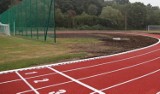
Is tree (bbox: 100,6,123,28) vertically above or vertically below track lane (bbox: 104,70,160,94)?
above

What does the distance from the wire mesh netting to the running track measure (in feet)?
33.2

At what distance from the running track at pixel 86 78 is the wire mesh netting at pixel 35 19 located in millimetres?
10109

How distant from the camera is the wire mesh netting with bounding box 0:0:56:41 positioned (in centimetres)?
2081

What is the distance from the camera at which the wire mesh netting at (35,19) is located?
20.8 meters

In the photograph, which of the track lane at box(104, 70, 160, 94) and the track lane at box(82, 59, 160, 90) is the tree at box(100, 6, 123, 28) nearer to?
the track lane at box(82, 59, 160, 90)

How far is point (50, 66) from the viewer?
34.1 feet

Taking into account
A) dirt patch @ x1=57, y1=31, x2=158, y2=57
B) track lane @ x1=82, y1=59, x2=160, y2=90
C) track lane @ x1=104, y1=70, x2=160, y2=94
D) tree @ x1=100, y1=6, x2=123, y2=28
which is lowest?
dirt patch @ x1=57, y1=31, x2=158, y2=57

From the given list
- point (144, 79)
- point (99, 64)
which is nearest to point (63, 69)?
point (99, 64)

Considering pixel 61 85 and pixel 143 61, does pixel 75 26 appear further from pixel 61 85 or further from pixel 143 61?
pixel 61 85

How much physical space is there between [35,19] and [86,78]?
15.6 m

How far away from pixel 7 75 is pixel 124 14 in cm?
5347

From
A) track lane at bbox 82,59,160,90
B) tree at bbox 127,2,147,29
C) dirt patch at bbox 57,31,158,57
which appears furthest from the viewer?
tree at bbox 127,2,147,29

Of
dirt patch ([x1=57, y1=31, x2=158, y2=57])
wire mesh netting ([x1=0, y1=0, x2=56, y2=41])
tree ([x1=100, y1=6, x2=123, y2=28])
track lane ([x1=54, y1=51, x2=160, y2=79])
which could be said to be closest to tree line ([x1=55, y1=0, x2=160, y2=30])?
tree ([x1=100, y1=6, x2=123, y2=28])

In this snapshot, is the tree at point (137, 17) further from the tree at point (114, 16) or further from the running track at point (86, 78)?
the running track at point (86, 78)
